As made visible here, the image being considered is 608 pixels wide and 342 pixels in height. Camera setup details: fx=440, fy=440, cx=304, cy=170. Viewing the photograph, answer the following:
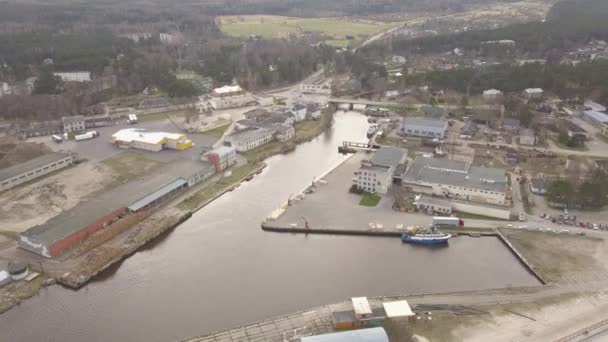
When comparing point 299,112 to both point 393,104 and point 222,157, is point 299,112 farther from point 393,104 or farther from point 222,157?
point 222,157

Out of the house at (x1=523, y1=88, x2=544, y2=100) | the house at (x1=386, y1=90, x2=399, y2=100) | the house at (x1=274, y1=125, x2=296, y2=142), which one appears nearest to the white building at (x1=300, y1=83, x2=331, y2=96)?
the house at (x1=386, y1=90, x2=399, y2=100)

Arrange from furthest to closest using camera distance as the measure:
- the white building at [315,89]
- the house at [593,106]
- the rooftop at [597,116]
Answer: the white building at [315,89] → the house at [593,106] → the rooftop at [597,116]

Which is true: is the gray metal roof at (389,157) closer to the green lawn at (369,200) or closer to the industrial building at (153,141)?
the green lawn at (369,200)

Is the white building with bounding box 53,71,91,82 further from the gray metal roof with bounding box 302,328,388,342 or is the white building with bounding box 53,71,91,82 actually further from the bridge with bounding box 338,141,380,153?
the gray metal roof with bounding box 302,328,388,342

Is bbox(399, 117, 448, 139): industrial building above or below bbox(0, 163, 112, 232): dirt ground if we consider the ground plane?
above

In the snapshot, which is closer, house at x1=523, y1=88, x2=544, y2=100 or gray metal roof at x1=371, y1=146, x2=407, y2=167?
gray metal roof at x1=371, y1=146, x2=407, y2=167

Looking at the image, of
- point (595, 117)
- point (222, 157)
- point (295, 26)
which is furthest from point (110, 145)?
point (295, 26)

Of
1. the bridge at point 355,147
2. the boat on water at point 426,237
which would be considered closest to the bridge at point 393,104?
the bridge at point 355,147
